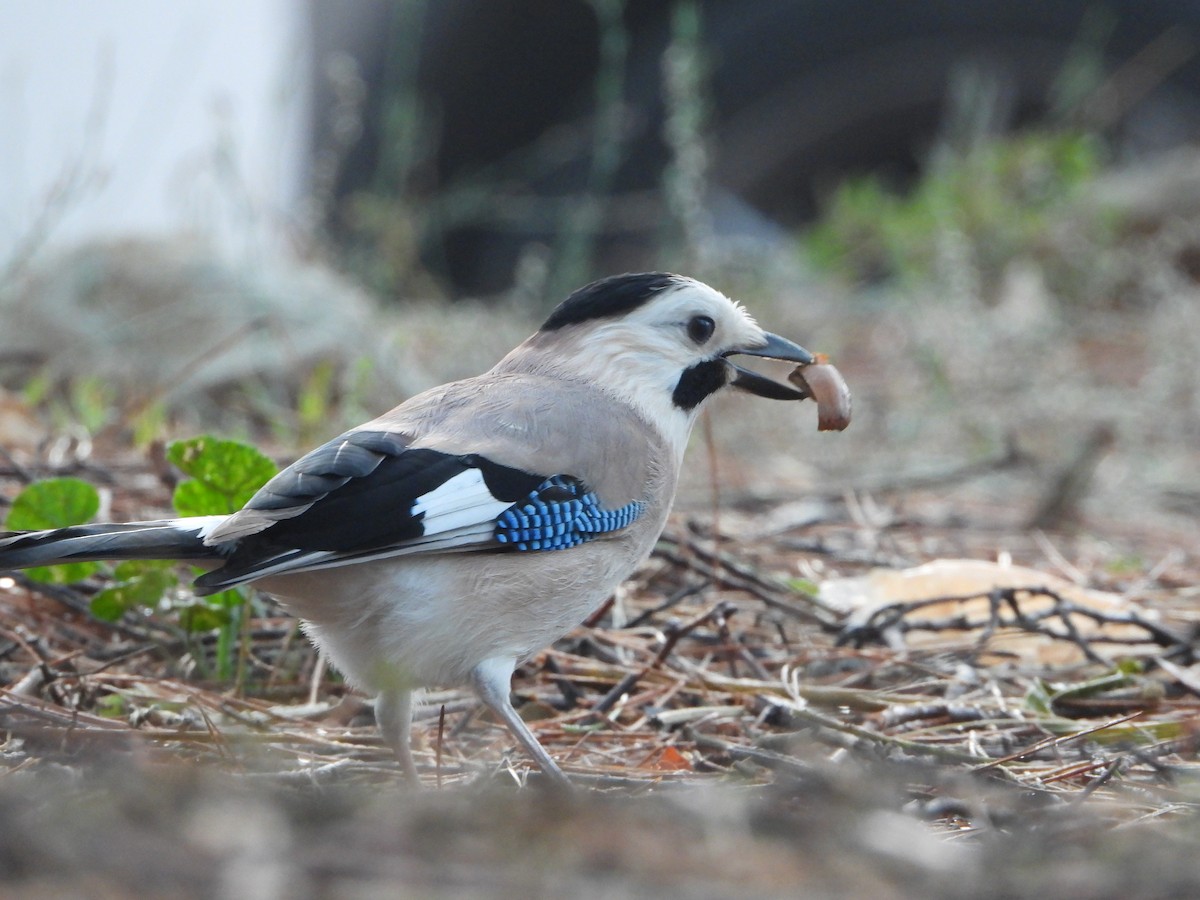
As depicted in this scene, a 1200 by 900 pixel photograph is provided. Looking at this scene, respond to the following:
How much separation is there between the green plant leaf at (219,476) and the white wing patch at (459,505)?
0.60 metres

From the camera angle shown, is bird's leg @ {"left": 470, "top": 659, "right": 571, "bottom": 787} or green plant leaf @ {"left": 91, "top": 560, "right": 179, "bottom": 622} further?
green plant leaf @ {"left": 91, "top": 560, "right": 179, "bottom": 622}

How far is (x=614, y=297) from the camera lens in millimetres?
3051

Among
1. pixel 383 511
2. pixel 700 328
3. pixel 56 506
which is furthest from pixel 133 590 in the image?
pixel 700 328

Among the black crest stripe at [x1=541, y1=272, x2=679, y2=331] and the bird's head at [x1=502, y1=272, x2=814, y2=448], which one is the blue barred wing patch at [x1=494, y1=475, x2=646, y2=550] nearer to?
the bird's head at [x1=502, y1=272, x2=814, y2=448]

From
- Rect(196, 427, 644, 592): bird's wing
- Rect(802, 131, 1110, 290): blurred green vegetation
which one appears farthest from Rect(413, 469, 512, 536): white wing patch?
Rect(802, 131, 1110, 290): blurred green vegetation

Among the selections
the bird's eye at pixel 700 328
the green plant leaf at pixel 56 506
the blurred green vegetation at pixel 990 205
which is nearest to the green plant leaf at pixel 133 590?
the green plant leaf at pixel 56 506

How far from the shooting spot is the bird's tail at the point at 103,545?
233 centimetres

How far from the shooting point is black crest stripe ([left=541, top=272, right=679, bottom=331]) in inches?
120

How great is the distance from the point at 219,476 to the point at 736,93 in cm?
536

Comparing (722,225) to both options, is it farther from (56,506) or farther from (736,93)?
(56,506)

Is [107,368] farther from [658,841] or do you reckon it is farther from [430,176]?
[658,841]

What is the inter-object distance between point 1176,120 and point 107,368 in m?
5.52

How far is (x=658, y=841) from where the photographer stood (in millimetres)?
1426

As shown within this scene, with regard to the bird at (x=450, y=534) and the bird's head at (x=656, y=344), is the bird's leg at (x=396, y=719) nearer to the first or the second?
the bird at (x=450, y=534)
